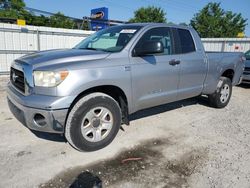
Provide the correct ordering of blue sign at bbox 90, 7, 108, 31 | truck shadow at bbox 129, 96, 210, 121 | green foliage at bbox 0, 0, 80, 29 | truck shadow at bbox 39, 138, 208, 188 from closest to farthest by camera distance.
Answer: truck shadow at bbox 39, 138, 208, 188, truck shadow at bbox 129, 96, 210, 121, blue sign at bbox 90, 7, 108, 31, green foliage at bbox 0, 0, 80, 29

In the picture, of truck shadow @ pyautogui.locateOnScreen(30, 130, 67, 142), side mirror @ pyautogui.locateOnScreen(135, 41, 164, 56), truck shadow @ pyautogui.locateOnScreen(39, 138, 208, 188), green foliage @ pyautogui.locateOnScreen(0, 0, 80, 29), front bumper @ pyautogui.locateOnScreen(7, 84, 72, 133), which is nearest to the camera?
truck shadow @ pyautogui.locateOnScreen(39, 138, 208, 188)

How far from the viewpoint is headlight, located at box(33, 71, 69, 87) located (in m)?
2.96

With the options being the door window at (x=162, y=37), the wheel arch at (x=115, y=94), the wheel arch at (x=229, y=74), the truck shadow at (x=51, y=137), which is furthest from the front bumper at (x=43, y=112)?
the wheel arch at (x=229, y=74)

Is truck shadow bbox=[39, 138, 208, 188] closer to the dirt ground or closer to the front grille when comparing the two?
the dirt ground

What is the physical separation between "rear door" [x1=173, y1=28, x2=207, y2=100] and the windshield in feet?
3.41

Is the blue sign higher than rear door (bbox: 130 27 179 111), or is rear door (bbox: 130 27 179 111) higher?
the blue sign

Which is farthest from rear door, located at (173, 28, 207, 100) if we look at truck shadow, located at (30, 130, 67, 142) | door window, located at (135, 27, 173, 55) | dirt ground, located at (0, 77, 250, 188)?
truck shadow, located at (30, 130, 67, 142)

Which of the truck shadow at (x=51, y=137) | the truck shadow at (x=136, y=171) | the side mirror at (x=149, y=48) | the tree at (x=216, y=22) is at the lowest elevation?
the truck shadow at (x=136, y=171)

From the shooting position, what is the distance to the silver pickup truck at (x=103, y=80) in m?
3.00

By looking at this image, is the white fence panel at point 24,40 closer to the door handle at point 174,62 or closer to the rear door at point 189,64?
the rear door at point 189,64

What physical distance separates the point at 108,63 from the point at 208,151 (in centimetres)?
208

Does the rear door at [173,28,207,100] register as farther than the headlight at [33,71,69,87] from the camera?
Yes

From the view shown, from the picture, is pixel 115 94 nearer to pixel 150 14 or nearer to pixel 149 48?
pixel 149 48

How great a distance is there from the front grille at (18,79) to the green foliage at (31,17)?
40014mm
